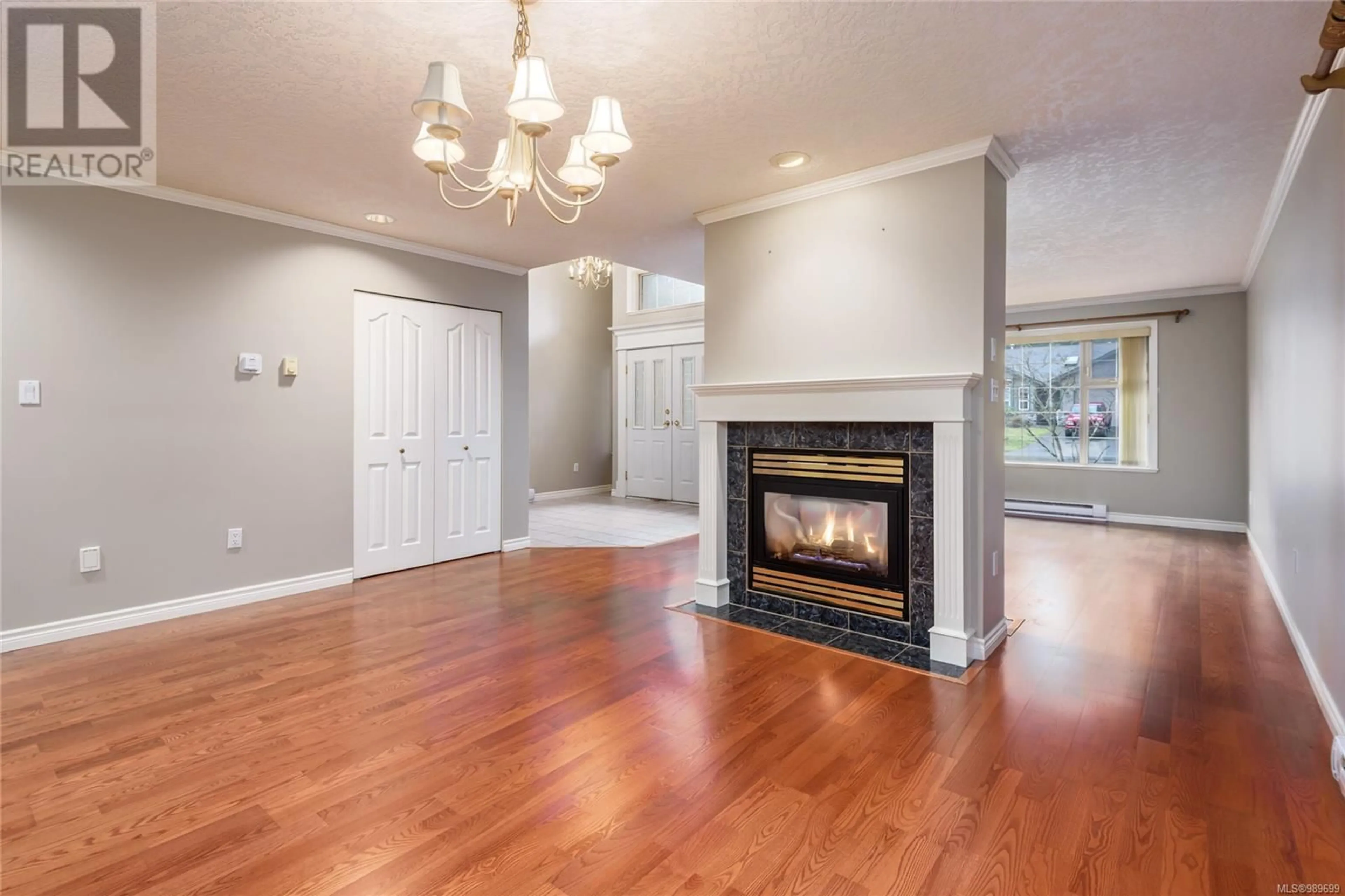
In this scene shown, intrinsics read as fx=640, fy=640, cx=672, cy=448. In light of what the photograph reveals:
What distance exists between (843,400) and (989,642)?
1.35 metres

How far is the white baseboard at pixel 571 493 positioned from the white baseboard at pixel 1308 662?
7277 mm

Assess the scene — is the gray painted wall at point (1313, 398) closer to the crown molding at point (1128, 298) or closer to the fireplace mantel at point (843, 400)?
the fireplace mantel at point (843, 400)

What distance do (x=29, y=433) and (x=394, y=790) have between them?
2850 millimetres

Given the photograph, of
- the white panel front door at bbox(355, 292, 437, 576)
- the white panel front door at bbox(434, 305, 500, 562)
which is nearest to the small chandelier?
the white panel front door at bbox(434, 305, 500, 562)

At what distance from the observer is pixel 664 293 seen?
9242mm

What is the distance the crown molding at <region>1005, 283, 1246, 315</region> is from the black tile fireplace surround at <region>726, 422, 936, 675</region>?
363 cm

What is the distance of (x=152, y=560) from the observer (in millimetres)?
3533

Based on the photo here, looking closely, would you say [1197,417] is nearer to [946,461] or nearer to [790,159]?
[946,461]

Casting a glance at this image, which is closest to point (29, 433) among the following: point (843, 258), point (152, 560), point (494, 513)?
point (152, 560)

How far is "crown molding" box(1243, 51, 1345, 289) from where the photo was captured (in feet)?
7.98

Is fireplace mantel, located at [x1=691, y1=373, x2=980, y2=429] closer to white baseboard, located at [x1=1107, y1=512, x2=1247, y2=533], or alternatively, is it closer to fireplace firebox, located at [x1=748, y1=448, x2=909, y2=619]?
fireplace firebox, located at [x1=748, y1=448, x2=909, y2=619]

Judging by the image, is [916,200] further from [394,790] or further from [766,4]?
[394,790]

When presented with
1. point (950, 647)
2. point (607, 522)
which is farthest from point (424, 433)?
point (950, 647)

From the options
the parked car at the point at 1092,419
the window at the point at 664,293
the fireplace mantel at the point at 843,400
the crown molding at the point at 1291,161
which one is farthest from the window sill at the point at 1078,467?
the fireplace mantel at the point at 843,400
